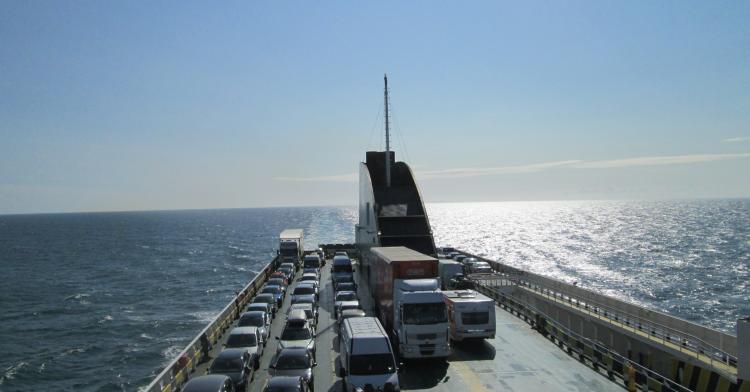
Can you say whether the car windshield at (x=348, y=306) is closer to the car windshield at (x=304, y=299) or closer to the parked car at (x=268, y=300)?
the car windshield at (x=304, y=299)

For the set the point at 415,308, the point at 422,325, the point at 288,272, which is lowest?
the point at 288,272

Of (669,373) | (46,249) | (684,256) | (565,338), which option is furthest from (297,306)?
(46,249)

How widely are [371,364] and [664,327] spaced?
12.4 metres

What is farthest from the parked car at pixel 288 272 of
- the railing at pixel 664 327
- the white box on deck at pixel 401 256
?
the railing at pixel 664 327

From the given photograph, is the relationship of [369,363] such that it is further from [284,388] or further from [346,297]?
[346,297]

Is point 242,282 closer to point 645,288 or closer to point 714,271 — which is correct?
point 645,288

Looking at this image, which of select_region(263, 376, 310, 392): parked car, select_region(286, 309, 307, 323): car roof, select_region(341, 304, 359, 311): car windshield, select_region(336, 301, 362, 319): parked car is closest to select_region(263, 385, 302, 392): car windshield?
select_region(263, 376, 310, 392): parked car

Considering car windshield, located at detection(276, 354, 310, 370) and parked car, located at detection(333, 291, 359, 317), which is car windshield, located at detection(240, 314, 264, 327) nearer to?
parked car, located at detection(333, 291, 359, 317)

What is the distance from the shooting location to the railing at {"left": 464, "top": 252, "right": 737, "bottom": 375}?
18.4 metres

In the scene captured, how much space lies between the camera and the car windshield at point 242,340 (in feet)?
66.0

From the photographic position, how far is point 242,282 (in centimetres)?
6669

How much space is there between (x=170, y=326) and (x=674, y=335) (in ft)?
124

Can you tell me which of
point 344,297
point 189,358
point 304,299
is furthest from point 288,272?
point 189,358

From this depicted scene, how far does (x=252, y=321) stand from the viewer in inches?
926
